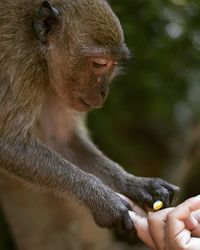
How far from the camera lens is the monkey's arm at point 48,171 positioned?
203 inches

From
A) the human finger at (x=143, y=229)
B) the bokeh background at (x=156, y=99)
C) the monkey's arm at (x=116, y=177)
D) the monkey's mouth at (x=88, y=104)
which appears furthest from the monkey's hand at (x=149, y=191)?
the bokeh background at (x=156, y=99)

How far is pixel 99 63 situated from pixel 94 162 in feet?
3.21

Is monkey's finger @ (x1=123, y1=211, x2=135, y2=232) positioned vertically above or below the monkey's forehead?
below

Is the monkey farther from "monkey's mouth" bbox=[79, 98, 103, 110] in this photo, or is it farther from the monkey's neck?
the monkey's neck

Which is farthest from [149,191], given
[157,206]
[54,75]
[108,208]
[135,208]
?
[54,75]

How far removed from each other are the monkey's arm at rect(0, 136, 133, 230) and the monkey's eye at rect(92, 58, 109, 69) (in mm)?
705

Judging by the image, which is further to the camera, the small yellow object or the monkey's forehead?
the monkey's forehead

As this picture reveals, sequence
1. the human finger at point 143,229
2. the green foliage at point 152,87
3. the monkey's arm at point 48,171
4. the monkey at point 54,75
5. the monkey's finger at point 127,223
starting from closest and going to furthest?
the human finger at point 143,229, the monkey's finger at point 127,223, the monkey's arm at point 48,171, the monkey at point 54,75, the green foliage at point 152,87

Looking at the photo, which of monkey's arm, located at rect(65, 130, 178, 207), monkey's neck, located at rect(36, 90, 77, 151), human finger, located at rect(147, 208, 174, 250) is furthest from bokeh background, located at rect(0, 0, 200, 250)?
human finger, located at rect(147, 208, 174, 250)

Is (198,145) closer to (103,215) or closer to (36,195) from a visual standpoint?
(36,195)

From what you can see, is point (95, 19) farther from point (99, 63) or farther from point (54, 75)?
point (54, 75)

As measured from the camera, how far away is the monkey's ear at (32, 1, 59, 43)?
Result: 525 centimetres

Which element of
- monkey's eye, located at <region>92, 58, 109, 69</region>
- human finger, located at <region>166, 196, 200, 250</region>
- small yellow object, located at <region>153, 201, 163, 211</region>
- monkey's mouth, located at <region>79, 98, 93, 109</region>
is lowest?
small yellow object, located at <region>153, 201, 163, 211</region>

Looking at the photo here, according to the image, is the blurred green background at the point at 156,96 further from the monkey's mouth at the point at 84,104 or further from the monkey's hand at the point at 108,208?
the monkey's hand at the point at 108,208
